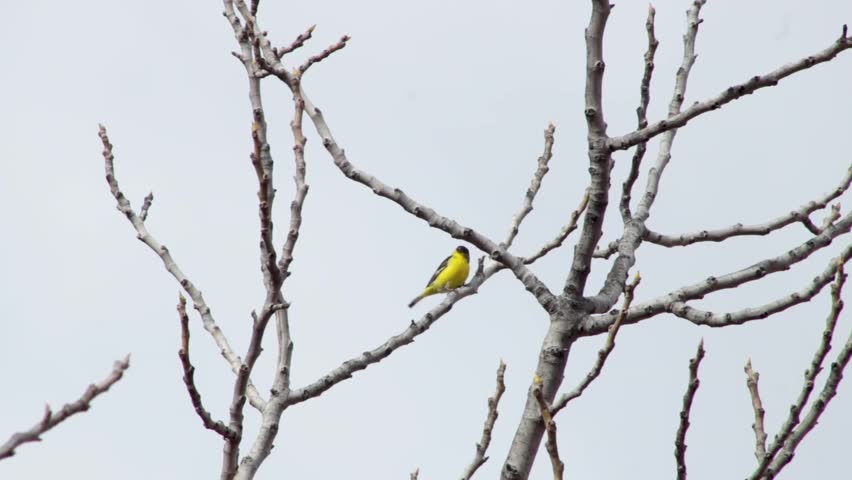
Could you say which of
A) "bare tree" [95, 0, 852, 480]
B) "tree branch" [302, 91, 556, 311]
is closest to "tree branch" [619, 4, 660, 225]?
"bare tree" [95, 0, 852, 480]

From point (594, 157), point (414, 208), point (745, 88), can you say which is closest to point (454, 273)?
point (414, 208)

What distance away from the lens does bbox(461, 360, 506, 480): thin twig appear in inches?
191

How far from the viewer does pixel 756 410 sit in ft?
13.7

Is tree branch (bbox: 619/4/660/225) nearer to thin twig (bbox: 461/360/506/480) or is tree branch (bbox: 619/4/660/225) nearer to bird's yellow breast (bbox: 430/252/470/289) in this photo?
thin twig (bbox: 461/360/506/480)

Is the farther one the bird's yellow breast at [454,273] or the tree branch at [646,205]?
the bird's yellow breast at [454,273]

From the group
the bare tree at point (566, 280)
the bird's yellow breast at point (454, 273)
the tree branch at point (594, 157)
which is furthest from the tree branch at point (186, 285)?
the bird's yellow breast at point (454, 273)

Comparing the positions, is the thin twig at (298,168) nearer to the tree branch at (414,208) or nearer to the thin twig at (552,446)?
the tree branch at (414,208)

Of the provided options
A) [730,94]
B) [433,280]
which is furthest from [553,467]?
[433,280]

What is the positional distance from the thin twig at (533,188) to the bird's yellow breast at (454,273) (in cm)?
903

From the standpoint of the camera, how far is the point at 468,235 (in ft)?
15.5

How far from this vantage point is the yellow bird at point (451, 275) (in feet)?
51.7

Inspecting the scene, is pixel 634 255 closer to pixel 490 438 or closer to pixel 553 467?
pixel 490 438

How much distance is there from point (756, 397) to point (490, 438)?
1.32m

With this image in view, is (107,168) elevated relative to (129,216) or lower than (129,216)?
elevated
